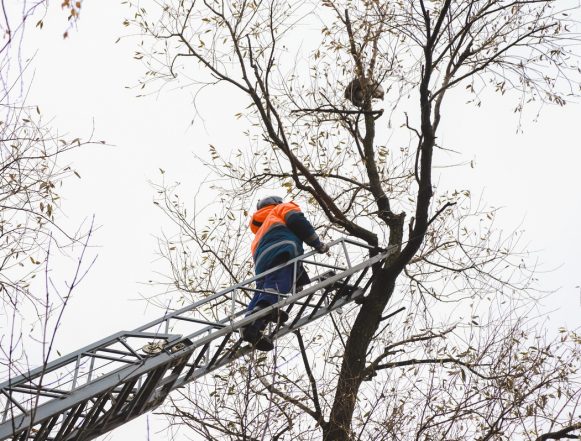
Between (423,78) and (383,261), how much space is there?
7.60 ft

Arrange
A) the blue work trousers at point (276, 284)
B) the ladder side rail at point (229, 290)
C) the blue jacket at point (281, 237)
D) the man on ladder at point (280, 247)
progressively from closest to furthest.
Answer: the ladder side rail at point (229, 290) → the blue work trousers at point (276, 284) → the man on ladder at point (280, 247) → the blue jacket at point (281, 237)

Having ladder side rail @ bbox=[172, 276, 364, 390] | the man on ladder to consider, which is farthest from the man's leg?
ladder side rail @ bbox=[172, 276, 364, 390]

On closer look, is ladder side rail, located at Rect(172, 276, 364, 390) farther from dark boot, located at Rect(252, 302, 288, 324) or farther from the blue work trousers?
the blue work trousers

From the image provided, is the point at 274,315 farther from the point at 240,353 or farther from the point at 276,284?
the point at 240,353

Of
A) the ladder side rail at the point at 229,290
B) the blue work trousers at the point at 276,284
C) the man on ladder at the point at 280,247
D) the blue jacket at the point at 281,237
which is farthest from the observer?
the blue jacket at the point at 281,237

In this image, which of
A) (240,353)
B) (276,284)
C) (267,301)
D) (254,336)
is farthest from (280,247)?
(240,353)

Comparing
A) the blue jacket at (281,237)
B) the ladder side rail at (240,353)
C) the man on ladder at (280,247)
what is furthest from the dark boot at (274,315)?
the blue jacket at (281,237)

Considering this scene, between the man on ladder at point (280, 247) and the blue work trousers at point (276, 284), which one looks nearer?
the blue work trousers at point (276, 284)

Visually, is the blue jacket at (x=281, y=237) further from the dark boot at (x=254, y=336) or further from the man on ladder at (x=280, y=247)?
the dark boot at (x=254, y=336)

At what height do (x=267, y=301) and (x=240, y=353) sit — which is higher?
(x=267, y=301)

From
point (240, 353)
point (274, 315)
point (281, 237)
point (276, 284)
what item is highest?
point (281, 237)

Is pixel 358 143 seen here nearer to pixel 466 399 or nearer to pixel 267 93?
pixel 267 93

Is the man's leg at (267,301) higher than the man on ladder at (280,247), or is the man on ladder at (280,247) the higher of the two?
the man on ladder at (280,247)

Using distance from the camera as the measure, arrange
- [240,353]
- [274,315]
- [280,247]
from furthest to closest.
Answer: [280,247], [274,315], [240,353]
